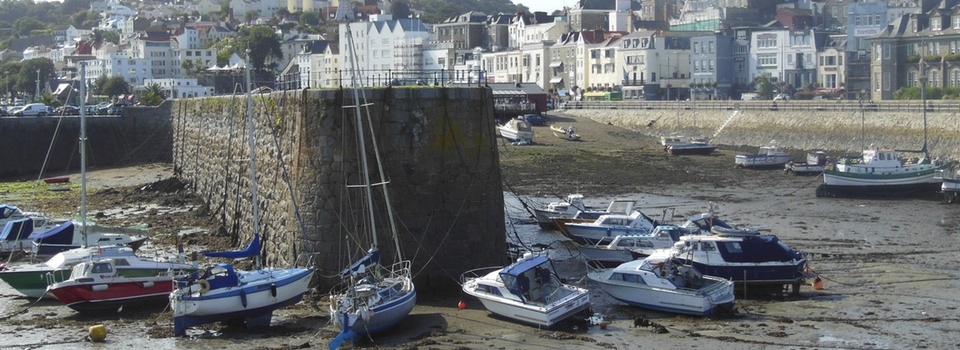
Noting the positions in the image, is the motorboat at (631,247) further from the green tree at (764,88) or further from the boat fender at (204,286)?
the green tree at (764,88)

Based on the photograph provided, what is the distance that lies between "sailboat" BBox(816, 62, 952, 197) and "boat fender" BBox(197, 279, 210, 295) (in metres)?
29.1

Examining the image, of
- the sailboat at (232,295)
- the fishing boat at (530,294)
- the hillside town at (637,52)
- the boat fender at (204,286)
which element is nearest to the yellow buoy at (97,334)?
the sailboat at (232,295)

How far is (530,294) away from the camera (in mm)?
24125

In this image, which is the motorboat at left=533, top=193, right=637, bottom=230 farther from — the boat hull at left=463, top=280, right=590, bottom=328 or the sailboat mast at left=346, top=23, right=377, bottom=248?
the boat hull at left=463, top=280, right=590, bottom=328

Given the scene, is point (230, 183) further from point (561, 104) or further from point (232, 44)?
point (232, 44)

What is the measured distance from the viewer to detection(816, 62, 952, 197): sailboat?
46.6 meters

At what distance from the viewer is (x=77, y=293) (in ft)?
80.8

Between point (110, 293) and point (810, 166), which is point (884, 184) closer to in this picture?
point (810, 166)

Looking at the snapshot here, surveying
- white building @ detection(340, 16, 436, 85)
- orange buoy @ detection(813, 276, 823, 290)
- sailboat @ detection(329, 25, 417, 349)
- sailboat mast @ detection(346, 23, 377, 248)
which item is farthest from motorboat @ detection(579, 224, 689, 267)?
white building @ detection(340, 16, 436, 85)

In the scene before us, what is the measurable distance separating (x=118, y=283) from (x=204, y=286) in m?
2.72

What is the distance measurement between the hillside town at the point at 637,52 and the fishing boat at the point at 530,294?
2424cm

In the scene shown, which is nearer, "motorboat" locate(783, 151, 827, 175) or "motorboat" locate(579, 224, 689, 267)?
"motorboat" locate(579, 224, 689, 267)

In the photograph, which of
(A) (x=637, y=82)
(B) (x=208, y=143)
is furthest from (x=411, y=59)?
(A) (x=637, y=82)

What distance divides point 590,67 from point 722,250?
77.8 meters
